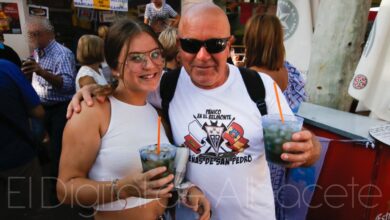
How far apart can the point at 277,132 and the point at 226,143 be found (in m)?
0.40

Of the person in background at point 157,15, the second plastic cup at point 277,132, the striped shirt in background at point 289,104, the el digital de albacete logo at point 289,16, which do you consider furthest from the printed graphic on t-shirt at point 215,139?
the person in background at point 157,15

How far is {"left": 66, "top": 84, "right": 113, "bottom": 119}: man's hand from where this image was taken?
152 cm

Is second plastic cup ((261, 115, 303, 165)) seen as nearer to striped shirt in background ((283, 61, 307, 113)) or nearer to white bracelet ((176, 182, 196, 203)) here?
white bracelet ((176, 182, 196, 203))

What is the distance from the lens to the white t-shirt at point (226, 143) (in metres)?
1.73

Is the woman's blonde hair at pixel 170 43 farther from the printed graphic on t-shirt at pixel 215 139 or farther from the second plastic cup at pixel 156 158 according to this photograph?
the second plastic cup at pixel 156 158

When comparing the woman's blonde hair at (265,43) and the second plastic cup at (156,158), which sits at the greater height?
the woman's blonde hair at (265,43)

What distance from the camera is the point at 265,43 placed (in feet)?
9.74

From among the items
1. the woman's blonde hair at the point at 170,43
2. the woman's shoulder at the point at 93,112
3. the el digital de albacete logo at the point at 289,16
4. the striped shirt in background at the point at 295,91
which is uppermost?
the el digital de albacete logo at the point at 289,16

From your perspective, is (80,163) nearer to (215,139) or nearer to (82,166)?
(82,166)

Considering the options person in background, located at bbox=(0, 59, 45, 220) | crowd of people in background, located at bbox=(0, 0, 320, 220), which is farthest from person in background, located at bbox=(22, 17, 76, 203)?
crowd of people in background, located at bbox=(0, 0, 320, 220)

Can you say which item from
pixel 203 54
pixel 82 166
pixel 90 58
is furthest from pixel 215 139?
pixel 90 58

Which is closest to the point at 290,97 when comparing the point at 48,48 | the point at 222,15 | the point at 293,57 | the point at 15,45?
the point at 293,57

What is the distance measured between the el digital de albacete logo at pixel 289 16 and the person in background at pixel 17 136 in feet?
9.27

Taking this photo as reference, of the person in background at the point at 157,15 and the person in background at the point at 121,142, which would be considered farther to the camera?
the person in background at the point at 157,15
